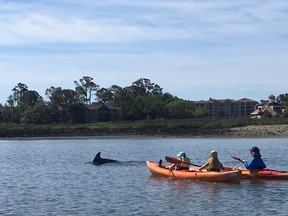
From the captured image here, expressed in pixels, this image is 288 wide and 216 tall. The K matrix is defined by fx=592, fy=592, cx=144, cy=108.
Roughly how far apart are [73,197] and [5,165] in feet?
61.6

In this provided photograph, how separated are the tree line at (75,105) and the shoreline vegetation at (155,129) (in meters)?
10.1

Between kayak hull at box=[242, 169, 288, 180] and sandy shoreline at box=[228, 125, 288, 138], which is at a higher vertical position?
sandy shoreline at box=[228, 125, 288, 138]

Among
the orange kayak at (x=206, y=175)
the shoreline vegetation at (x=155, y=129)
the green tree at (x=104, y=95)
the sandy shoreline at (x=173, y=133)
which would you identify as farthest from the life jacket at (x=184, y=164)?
the green tree at (x=104, y=95)

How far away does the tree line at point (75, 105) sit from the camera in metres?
121

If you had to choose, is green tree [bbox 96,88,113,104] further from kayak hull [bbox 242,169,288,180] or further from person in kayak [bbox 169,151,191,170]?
kayak hull [bbox 242,169,288,180]

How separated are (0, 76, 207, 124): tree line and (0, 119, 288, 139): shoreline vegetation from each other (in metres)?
10.1

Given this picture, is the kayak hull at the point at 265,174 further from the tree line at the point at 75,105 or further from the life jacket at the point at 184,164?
the tree line at the point at 75,105

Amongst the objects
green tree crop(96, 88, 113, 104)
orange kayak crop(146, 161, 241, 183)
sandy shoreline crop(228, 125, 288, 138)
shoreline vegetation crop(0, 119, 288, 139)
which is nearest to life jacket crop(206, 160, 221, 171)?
orange kayak crop(146, 161, 241, 183)

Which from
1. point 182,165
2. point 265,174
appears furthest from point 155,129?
point 265,174

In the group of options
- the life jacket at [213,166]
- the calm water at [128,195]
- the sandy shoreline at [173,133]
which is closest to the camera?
the calm water at [128,195]

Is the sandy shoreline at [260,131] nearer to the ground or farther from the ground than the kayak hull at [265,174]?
farther from the ground

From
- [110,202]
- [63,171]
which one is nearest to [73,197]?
[110,202]

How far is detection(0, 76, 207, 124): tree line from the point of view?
12088 centimetres

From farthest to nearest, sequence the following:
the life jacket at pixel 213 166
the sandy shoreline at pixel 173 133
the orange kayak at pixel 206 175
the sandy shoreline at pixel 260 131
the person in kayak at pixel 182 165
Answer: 1. the sandy shoreline at pixel 173 133
2. the sandy shoreline at pixel 260 131
3. the person in kayak at pixel 182 165
4. the life jacket at pixel 213 166
5. the orange kayak at pixel 206 175
